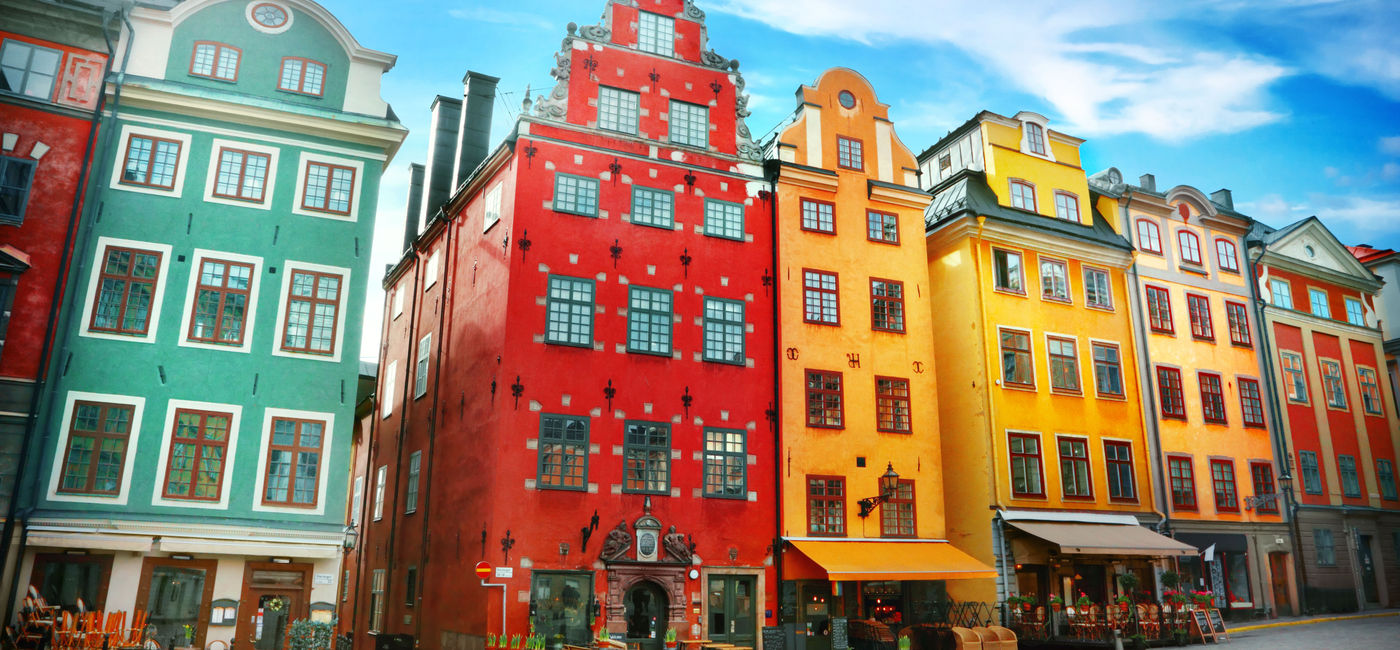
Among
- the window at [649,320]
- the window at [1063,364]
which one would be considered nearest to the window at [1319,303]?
the window at [1063,364]

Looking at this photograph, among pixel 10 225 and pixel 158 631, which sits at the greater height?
pixel 10 225

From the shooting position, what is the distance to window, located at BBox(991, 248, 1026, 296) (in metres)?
30.4

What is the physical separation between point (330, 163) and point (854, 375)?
15.3 metres

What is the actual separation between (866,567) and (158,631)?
16.5 meters

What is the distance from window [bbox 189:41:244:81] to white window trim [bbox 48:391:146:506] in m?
8.25

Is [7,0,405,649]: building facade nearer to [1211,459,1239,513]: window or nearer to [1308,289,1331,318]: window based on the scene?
[1211,459,1239,513]: window

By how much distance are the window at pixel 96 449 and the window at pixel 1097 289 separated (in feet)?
92.5

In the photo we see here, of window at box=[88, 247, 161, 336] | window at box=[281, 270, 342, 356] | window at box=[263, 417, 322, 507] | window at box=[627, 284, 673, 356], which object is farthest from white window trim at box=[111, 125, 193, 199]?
window at box=[627, 284, 673, 356]

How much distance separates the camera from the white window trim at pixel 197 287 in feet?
72.1

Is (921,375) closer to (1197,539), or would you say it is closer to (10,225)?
(1197,539)

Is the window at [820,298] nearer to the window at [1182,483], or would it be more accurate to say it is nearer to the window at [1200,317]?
the window at [1182,483]

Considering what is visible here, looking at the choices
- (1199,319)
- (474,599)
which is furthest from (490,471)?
(1199,319)

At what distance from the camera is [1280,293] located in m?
37.8

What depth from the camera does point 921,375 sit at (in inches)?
1116
